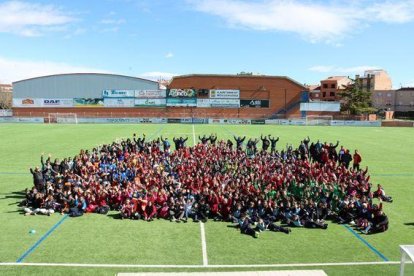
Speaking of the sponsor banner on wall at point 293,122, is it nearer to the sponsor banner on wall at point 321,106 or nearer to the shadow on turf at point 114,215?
the sponsor banner on wall at point 321,106

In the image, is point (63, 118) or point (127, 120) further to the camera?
point (63, 118)

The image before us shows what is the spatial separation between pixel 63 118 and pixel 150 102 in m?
17.6

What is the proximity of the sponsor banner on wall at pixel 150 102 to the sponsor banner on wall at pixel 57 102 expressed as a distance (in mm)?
14155

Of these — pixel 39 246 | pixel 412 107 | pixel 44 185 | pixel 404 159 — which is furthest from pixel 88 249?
pixel 412 107

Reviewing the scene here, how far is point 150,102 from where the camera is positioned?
253ft

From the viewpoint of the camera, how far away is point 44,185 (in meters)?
15.8

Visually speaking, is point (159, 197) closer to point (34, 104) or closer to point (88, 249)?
point (88, 249)

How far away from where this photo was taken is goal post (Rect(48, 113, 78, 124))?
235 feet

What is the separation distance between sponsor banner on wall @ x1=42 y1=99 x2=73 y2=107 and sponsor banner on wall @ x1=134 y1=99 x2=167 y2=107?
14155 mm

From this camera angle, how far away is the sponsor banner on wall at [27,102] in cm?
7881

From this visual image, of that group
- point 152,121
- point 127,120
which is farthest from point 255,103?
point 127,120

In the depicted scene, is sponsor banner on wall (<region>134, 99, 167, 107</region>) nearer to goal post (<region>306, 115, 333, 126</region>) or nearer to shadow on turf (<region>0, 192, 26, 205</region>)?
goal post (<region>306, 115, 333, 126</region>)

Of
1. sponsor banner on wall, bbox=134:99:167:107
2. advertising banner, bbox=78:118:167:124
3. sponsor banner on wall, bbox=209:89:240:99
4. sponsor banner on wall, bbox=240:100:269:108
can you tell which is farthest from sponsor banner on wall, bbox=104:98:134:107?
sponsor banner on wall, bbox=240:100:269:108

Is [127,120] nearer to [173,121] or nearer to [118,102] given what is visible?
[118,102]
